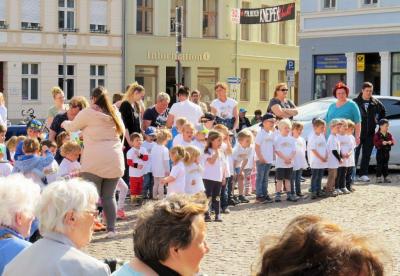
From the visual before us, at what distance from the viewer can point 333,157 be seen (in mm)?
14773

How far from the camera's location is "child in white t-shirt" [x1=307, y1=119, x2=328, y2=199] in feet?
47.5

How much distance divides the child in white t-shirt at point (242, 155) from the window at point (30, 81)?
2876 cm

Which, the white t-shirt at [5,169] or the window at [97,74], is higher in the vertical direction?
the window at [97,74]

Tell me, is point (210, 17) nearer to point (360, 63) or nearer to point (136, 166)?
point (360, 63)

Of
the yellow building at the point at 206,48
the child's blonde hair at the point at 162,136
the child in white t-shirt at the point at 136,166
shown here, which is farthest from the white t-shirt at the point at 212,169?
the yellow building at the point at 206,48

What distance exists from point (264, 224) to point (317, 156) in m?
3.34

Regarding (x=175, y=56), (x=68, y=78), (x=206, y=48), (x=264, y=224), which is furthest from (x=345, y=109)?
(x=206, y=48)

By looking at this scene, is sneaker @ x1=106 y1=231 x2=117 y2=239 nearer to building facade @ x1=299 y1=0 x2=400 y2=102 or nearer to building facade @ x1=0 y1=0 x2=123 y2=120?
building facade @ x1=299 y1=0 x2=400 y2=102

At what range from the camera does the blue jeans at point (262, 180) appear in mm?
13938

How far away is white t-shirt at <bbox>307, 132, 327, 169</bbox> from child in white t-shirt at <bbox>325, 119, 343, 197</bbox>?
115 millimetres

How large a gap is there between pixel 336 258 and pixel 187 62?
149 feet

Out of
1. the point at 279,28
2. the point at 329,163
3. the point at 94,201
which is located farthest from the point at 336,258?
the point at 279,28

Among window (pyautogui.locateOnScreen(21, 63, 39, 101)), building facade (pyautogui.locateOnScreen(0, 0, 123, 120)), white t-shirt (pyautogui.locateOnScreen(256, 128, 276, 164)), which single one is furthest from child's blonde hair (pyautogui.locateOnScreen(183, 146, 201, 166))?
window (pyautogui.locateOnScreen(21, 63, 39, 101))

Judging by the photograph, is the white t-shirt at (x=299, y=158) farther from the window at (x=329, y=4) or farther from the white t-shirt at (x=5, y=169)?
the window at (x=329, y=4)
